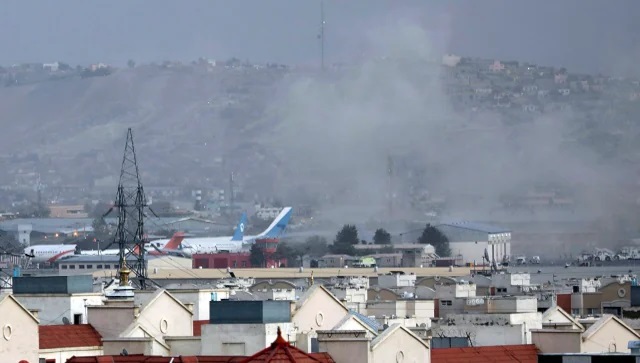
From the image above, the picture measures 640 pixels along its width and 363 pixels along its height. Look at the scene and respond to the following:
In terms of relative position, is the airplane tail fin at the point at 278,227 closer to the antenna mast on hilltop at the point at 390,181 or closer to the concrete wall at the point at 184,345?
the antenna mast on hilltop at the point at 390,181

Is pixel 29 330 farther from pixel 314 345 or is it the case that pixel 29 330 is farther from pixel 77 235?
pixel 77 235

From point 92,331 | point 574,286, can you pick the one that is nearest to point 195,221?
point 574,286

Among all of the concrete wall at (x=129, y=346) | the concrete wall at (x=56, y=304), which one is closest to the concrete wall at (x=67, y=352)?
the concrete wall at (x=129, y=346)

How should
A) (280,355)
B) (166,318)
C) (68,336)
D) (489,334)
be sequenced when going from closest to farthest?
(280,355) < (68,336) < (166,318) < (489,334)

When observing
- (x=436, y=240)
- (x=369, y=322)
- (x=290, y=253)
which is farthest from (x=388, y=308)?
(x=436, y=240)

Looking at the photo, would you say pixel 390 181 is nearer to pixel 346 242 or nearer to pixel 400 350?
pixel 346 242

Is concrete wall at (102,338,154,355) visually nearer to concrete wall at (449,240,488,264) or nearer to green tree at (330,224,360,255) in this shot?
concrete wall at (449,240,488,264)

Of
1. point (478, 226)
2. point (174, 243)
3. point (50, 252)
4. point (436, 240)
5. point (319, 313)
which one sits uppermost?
point (478, 226)

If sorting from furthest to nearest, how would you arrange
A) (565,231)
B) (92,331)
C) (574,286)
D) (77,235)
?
(77,235)
(565,231)
(574,286)
(92,331)
